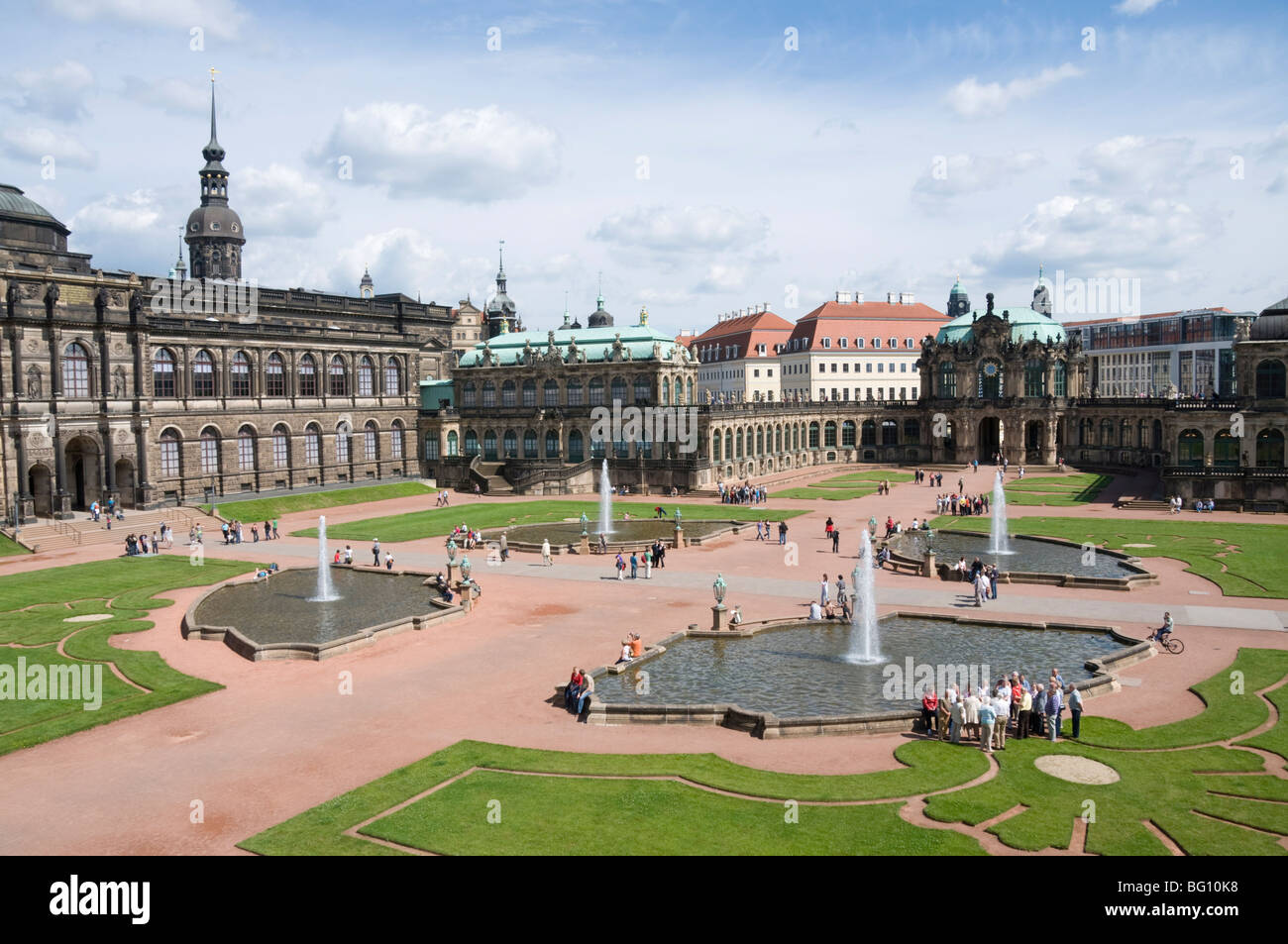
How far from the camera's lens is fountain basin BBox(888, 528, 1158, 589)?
47000mm

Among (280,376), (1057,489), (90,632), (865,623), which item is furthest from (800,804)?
(280,376)

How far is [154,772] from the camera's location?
2503 cm

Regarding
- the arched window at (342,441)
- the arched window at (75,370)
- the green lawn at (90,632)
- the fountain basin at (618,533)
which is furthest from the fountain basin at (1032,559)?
the arched window at (75,370)

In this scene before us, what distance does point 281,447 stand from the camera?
9106 cm

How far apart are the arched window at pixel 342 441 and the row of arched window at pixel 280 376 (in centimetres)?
357

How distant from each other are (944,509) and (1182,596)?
31577 mm

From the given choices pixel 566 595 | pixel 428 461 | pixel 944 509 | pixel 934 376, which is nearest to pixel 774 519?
pixel 944 509

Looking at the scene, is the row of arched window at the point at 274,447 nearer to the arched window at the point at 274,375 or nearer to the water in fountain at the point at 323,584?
the arched window at the point at 274,375

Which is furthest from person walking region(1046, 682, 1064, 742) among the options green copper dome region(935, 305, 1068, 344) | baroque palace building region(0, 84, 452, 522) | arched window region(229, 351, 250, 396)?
green copper dome region(935, 305, 1068, 344)

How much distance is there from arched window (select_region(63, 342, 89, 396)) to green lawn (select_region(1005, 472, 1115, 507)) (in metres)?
75.8

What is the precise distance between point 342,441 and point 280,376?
9.15m

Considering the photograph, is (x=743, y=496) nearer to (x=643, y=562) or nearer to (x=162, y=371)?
(x=643, y=562)

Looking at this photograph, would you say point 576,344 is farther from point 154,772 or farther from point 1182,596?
point 154,772
